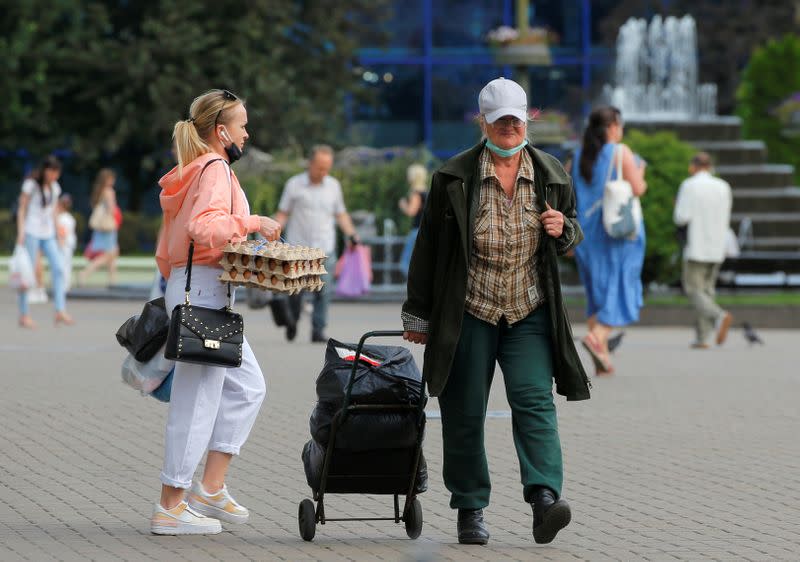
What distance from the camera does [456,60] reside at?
153 feet

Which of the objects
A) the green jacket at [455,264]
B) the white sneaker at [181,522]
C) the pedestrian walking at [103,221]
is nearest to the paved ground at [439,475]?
the white sneaker at [181,522]

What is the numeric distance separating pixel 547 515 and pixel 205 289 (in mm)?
1490

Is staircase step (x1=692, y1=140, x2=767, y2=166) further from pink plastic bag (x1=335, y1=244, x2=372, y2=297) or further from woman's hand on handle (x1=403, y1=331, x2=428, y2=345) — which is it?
woman's hand on handle (x1=403, y1=331, x2=428, y2=345)

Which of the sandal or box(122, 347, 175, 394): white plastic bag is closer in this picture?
box(122, 347, 175, 394): white plastic bag

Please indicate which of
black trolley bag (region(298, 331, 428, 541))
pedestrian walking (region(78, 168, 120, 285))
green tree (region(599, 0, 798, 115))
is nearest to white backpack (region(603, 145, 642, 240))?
black trolley bag (region(298, 331, 428, 541))

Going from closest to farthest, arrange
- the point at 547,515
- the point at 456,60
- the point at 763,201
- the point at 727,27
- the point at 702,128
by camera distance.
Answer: the point at 547,515 → the point at 763,201 → the point at 702,128 → the point at 727,27 → the point at 456,60

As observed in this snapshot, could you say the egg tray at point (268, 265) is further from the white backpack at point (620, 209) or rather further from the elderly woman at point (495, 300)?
the white backpack at point (620, 209)

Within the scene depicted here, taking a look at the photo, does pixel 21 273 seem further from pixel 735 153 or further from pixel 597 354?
pixel 735 153

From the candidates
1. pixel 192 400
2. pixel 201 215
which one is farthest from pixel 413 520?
pixel 201 215

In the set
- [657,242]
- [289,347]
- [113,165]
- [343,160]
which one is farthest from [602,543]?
[113,165]

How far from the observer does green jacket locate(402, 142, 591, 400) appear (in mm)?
6605

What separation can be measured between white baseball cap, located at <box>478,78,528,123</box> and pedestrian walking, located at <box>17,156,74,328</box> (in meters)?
12.5

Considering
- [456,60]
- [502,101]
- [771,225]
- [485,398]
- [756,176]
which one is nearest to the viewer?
[502,101]

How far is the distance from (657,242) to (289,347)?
240 inches
